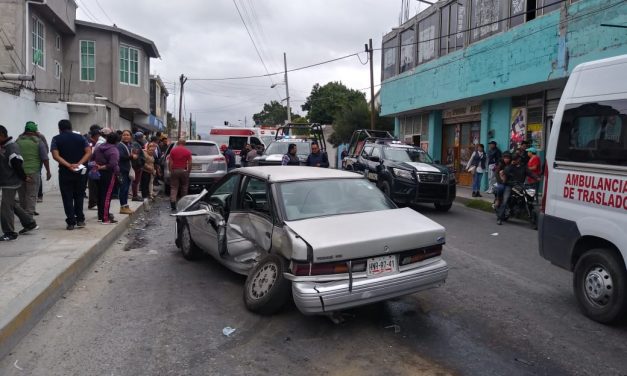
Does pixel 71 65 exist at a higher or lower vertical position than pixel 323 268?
higher

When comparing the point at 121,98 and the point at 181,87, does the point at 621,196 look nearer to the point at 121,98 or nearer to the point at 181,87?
the point at 121,98

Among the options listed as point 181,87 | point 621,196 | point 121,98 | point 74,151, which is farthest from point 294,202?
point 181,87

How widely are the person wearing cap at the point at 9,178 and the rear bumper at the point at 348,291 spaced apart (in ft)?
16.7

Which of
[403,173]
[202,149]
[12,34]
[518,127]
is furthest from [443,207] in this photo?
[12,34]

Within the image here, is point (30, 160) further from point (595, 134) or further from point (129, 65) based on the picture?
point (129, 65)

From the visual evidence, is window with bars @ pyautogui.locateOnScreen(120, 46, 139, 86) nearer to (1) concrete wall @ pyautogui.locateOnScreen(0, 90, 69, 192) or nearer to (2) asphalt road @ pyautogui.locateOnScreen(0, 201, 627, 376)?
Result: (1) concrete wall @ pyautogui.locateOnScreen(0, 90, 69, 192)

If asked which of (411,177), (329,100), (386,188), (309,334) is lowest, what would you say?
(309,334)

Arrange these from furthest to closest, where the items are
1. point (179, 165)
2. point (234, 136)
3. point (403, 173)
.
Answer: point (234, 136) → point (403, 173) → point (179, 165)

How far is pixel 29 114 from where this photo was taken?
1272cm

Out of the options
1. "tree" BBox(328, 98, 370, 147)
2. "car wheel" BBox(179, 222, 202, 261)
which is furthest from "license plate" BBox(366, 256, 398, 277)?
"tree" BBox(328, 98, 370, 147)

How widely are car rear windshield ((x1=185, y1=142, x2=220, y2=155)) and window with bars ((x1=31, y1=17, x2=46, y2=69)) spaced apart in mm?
8307

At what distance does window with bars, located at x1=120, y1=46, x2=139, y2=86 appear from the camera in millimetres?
25980

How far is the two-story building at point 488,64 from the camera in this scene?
13.1 meters

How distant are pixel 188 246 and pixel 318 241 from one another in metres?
3.35
